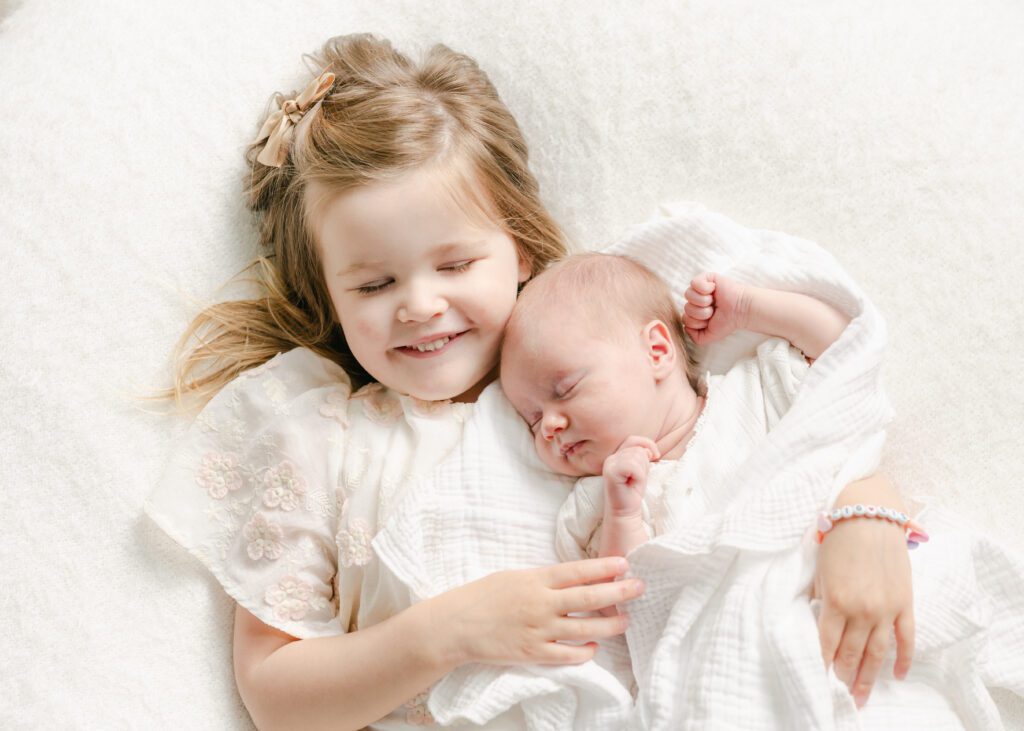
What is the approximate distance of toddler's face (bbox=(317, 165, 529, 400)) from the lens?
149cm

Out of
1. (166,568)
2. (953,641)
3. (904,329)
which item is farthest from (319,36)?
(953,641)

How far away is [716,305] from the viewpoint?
1.56 meters

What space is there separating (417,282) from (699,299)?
42 centimetres

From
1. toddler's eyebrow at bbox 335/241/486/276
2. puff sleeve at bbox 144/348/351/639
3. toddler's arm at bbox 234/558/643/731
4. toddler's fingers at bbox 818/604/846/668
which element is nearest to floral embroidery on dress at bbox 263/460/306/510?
puff sleeve at bbox 144/348/351/639

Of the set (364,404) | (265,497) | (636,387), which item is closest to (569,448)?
(636,387)

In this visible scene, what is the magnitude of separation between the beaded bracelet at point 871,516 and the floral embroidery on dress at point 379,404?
0.66 metres

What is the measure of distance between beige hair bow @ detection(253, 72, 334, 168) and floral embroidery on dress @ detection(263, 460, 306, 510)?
0.48m

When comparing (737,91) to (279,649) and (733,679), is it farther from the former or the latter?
(279,649)

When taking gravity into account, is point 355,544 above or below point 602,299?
below

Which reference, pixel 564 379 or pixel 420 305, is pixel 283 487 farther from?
pixel 564 379

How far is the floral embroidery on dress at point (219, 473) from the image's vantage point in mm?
1587

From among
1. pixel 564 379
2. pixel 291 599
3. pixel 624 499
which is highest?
pixel 564 379

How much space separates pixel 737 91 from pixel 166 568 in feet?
3.96

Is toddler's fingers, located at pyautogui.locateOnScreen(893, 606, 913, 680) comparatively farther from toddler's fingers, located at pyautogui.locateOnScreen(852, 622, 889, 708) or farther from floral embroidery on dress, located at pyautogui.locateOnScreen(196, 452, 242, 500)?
floral embroidery on dress, located at pyautogui.locateOnScreen(196, 452, 242, 500)
